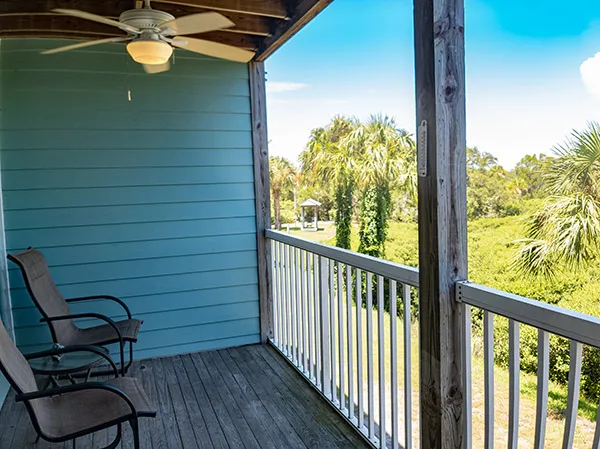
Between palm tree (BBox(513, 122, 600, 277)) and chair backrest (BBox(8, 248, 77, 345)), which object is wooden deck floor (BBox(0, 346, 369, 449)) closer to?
chair backrest (BBox(8, 248, 77, 345))

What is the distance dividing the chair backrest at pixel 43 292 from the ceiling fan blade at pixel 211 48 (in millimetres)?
1814

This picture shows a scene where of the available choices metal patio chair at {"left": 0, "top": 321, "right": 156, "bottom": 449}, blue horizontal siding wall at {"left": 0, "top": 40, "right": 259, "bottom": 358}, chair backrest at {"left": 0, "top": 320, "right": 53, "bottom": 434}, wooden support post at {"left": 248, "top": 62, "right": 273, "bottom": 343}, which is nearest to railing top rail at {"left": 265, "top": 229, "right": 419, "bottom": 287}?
wooden support post at {"left": 248, "top": 62, "right": 273, "bottom": 343}

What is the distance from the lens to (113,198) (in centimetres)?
392

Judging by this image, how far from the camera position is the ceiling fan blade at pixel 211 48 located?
271cm

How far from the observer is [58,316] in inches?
128

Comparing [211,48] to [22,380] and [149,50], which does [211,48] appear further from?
[22,380]

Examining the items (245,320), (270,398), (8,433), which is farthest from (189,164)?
(8,433)

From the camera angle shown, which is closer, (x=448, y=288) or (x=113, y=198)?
(x=448, y=288)

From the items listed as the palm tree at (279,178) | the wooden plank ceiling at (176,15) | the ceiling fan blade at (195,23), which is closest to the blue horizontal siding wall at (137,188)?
Answer: the wooden plank ceiling at (176,15)

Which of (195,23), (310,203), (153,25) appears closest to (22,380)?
(153,25)

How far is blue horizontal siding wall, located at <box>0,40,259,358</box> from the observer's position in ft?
12.1

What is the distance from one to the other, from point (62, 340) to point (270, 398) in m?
1.50

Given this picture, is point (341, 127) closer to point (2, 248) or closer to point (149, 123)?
point (149, 123)

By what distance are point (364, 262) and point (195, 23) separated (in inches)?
62.3
